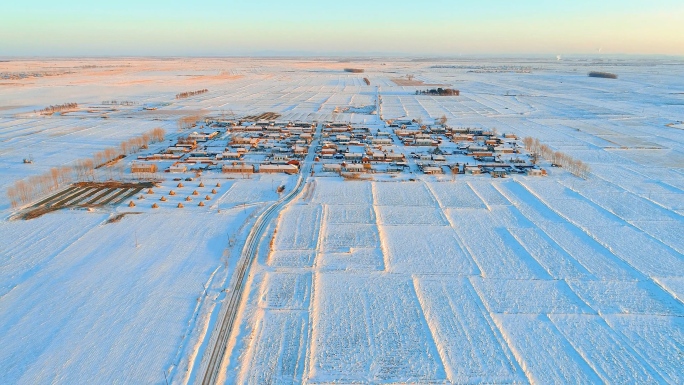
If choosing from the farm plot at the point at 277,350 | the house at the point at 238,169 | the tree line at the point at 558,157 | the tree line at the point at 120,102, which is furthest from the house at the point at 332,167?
the tree line at the point at 120,102

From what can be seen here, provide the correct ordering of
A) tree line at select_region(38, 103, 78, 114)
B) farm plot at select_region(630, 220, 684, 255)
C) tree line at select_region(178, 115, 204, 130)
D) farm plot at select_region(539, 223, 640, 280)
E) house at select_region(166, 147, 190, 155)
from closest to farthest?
farm plot at select_region(539, 223, 640, 280) < farm plot at select_region(630, 220, 684, 255) < house at select_region(166, 147, 190, 155) < tree line at select_region(178, 115, 204, 130) < tree line at select_region(38, 103, 78, 114)

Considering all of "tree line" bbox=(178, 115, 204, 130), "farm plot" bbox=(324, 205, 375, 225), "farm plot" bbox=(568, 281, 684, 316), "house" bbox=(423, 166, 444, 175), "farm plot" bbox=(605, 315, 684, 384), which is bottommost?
"farm plot" bbox=(605, 315, 684, 384)

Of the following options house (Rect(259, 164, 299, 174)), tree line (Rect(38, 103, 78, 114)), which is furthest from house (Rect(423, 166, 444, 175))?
tree line (Rect(38, 103, 78, 114))

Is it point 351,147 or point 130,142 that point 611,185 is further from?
point 130,142

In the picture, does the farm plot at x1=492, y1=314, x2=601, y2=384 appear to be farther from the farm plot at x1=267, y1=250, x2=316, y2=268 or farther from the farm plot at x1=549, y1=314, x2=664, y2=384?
the farm plot at x1=267, y1=250, x2=316, y2=268

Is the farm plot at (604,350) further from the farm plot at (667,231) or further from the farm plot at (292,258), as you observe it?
the farm plot at (292,258)

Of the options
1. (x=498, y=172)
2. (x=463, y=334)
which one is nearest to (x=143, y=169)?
(x=463, y=334)
